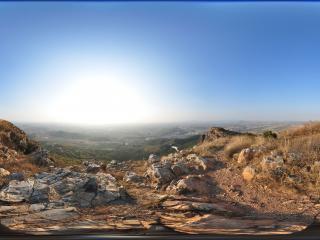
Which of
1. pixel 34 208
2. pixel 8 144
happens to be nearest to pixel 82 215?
pixel 34 208

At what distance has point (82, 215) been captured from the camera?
370 inches

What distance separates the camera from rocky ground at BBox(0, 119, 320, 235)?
8391 millimetres

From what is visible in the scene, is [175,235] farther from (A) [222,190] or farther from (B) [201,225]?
(A) [222,190]

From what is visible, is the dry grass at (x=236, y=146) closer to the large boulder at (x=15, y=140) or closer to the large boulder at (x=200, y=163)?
the large boulder at (x=200, y=163)

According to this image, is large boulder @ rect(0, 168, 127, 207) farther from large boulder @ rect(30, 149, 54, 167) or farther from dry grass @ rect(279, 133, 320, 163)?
dry grass @ rect(279, 133, 320, 163)

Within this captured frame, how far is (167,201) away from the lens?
10641mm

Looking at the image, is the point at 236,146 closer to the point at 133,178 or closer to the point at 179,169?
the point at 179,169

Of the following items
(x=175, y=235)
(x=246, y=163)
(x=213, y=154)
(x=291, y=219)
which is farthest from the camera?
(x=213, y=154)

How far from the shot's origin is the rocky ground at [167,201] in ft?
27.5

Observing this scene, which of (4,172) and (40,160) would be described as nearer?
(4,172)

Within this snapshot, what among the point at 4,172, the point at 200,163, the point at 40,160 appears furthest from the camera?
the point at 40,160

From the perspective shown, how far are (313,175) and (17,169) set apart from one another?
11.9 m

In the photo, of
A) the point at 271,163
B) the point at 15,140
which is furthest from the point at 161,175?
the point at 15,140

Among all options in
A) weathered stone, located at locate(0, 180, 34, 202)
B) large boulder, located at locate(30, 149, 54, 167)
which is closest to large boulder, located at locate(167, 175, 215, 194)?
weathered stone, located at locate(0, 180, 34, 202)
